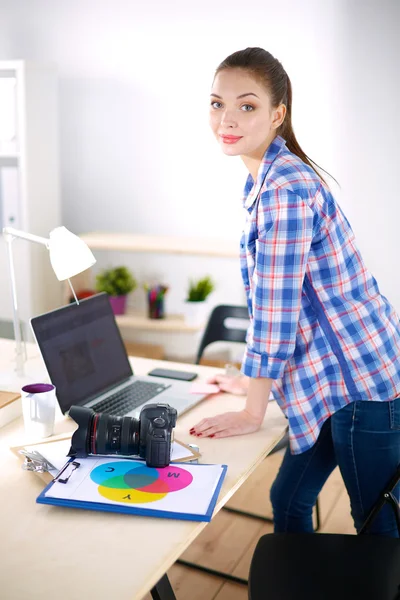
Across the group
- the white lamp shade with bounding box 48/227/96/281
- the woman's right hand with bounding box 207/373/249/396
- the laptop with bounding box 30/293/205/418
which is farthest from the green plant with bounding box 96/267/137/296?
the white lamp shade with bounding box 48/227/96/281

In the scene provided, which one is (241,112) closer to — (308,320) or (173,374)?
(308,320)

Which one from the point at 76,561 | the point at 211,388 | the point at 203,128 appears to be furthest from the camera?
the point at 203,128

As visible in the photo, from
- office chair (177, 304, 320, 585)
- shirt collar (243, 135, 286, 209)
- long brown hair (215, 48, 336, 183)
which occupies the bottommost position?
office chair (177, 304, 320, 585)

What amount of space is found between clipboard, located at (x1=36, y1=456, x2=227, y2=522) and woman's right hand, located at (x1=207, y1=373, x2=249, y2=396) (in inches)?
20.4

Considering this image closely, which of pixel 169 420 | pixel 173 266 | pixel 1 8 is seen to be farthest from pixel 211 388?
pixel 1 8

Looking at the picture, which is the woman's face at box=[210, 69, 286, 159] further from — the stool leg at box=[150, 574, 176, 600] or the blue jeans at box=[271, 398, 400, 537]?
the stool leg at box=[150, 574, 176, 600]

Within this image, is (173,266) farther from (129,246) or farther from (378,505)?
(378,505)

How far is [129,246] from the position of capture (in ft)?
12.8

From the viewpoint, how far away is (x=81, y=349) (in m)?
1.91

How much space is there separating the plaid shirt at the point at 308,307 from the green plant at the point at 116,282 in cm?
248

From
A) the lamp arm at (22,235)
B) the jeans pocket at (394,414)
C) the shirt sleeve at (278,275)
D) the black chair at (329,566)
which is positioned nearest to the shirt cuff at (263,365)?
the shirt sleeve at (278,275)

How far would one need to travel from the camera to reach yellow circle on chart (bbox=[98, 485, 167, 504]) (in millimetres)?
1321

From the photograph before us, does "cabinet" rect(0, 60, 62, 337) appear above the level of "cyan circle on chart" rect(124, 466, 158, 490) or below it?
above

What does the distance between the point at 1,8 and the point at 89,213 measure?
54.3 inches
